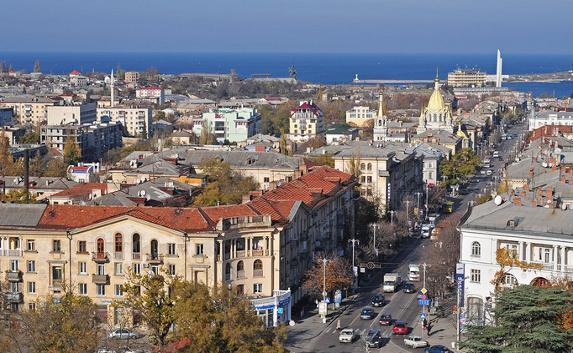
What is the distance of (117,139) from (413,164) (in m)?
47.2

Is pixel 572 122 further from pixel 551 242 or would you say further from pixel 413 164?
pixel 551 242

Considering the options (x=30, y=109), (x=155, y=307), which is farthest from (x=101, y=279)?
(x=30, y=109)

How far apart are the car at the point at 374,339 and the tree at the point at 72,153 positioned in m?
60.2

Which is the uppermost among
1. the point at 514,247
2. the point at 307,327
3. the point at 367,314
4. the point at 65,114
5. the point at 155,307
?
the point at 65,114

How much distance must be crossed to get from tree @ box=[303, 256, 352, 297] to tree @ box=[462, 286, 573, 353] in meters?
17.4

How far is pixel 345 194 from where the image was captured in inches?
2443

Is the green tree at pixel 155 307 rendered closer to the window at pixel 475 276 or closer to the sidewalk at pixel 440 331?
the sidewalk at pixel 440 331

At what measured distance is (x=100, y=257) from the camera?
45.8 metres

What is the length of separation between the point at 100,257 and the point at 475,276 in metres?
14.4

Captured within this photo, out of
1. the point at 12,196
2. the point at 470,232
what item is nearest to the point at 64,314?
the point at 470,232

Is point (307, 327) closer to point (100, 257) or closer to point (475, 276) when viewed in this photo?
point (475, 276)

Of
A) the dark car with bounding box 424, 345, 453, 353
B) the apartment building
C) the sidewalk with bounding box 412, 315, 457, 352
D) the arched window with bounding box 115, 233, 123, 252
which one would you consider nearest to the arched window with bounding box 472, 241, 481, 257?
the sidewalk with bounding box 412, 315, 457, 352

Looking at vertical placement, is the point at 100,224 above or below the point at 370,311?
above

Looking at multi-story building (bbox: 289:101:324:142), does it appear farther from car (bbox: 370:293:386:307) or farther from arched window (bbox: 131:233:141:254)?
arched window (bbox: 131:233:141:254)
